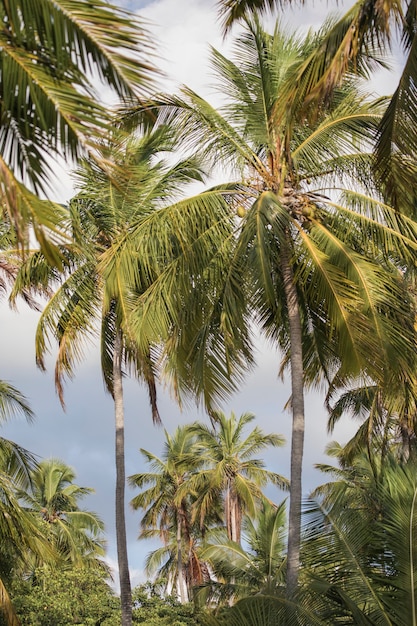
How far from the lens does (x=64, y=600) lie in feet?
77.2

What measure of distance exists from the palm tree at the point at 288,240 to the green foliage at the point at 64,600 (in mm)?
10605

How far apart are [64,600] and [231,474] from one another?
15.7 m

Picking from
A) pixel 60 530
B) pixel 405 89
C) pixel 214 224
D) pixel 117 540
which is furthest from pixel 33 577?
pixel 405 89

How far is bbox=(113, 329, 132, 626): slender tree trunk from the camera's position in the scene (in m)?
19.2

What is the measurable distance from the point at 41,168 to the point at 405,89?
3.16 m

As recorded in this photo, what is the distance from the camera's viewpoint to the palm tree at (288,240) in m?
13.4

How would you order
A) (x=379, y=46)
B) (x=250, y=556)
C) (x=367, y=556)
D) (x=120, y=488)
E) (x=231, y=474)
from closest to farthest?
(x=379, y=46) → (x=367, y=556) → (x=120, y=488) → (x=250, y=556) → (x=231, y=474)

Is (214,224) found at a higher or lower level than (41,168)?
higher

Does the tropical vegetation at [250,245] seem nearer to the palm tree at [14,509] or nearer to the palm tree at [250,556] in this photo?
the palm tree at [14,509]

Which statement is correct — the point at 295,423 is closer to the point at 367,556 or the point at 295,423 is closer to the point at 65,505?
the point at 367,556

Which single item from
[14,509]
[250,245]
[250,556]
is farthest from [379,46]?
[250,556]

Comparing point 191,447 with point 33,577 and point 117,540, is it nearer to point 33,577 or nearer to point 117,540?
point 33,577

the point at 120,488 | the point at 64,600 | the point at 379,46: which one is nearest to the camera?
the point at 379,46

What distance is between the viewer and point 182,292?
14.7m
